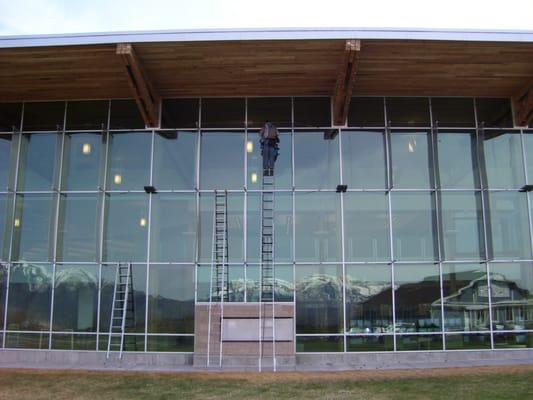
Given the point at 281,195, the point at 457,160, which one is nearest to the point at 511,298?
the point at 457,160

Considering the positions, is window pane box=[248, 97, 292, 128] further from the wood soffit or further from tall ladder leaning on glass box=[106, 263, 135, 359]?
tall ladder leaning on glass box=[106, 263, 135, 359]

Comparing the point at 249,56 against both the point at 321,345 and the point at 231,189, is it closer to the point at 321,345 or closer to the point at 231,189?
the point at 231,189

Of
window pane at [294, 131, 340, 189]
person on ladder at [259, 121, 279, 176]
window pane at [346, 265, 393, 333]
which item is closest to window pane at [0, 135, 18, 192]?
person on ladder at [259, 121, 279, 176]

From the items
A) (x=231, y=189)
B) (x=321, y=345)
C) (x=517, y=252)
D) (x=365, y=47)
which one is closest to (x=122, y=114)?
(x=231, y=189)

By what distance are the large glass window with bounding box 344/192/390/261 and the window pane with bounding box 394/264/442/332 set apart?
76 cm

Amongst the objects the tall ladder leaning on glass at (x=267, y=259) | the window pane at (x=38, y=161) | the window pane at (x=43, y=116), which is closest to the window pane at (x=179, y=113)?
the tall ladder leaning on glass at (x=267, y=259)

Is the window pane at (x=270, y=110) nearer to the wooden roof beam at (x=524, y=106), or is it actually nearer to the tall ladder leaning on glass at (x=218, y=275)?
the tall ladder leaning on glass at (x=218, y=275)

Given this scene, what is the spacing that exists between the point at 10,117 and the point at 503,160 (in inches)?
572

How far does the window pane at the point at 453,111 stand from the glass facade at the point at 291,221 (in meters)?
0.04

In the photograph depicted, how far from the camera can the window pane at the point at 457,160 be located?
695 inches

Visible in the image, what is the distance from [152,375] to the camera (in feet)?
45.1

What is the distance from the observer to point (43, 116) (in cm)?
1845

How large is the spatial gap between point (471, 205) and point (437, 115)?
278cm

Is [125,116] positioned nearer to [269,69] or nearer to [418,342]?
[269,69]
